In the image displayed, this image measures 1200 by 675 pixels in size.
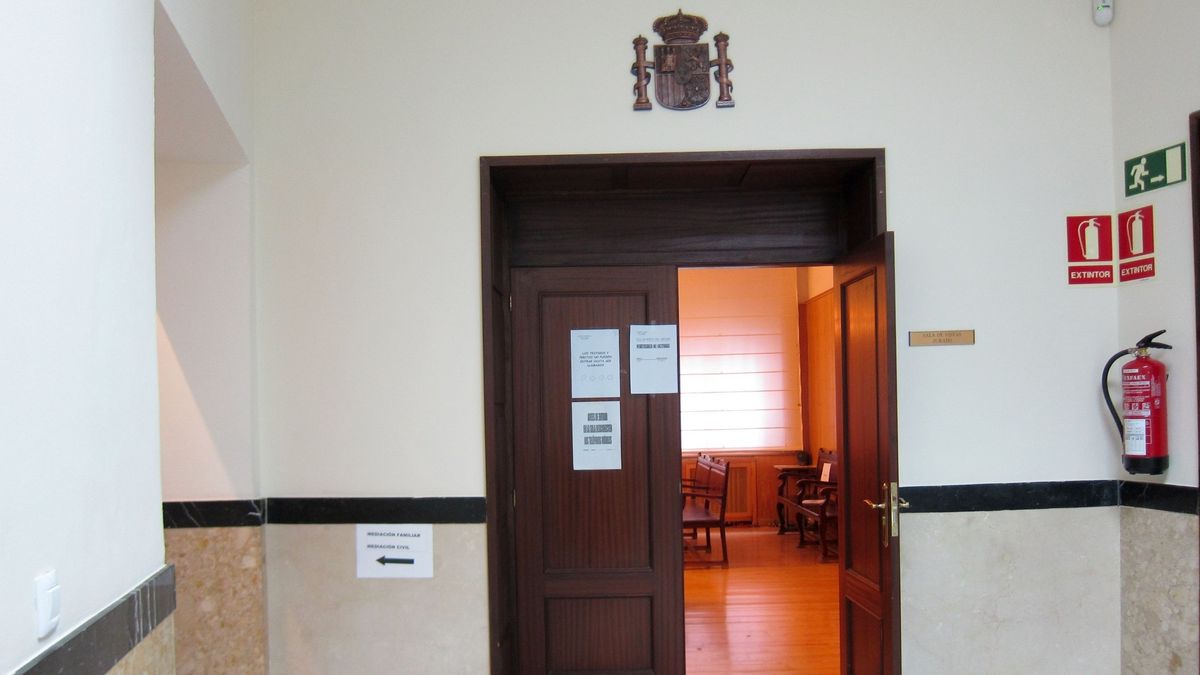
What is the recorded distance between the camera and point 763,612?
5.35 m

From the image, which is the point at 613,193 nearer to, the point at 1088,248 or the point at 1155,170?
the point at 1088,248

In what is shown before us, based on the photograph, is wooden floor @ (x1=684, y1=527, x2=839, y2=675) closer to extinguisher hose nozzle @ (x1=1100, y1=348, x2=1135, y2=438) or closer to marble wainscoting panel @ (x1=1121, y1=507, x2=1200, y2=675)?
marble wainscoting panel @ (x1=1121, y1=507, x2=1200, y2=675)

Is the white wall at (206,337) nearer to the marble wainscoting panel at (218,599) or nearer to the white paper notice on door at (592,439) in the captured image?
the marble wainscoting panel at (218,599)

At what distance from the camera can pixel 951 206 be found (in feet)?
10.8

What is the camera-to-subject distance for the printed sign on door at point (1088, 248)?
3.29 m

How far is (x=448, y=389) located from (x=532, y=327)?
1.86ft

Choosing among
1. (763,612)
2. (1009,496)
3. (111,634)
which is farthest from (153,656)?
(763,612)

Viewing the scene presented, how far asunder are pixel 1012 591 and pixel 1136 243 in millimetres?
1408

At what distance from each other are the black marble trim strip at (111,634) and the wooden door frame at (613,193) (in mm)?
1373

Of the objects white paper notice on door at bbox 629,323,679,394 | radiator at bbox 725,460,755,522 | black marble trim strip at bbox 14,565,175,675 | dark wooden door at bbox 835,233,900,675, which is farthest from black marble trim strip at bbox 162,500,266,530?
radiator at bbox 725,460,755,522

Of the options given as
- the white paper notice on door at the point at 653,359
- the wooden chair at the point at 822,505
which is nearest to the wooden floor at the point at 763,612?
the wooden chair at the point at 822,505

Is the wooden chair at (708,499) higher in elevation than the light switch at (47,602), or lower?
lower

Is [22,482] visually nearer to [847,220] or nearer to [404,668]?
[404,668]

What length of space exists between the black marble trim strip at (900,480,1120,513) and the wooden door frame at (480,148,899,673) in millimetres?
1037
